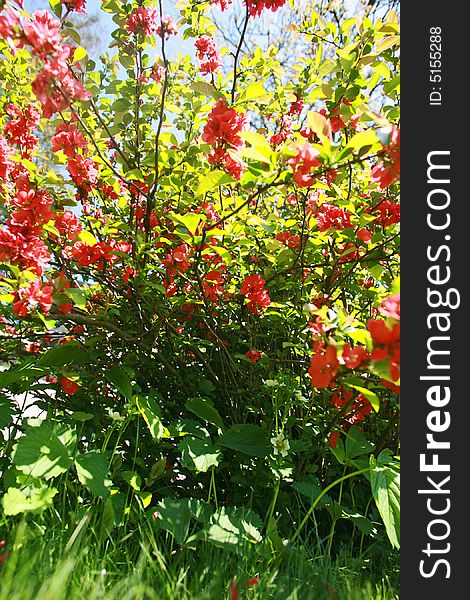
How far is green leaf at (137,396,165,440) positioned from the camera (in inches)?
60.3

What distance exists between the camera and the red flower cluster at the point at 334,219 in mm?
1792

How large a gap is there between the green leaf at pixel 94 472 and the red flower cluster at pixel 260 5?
1.26 metres

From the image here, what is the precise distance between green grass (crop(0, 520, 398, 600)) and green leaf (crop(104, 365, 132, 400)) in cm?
38

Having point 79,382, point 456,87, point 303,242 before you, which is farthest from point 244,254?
point 456,87

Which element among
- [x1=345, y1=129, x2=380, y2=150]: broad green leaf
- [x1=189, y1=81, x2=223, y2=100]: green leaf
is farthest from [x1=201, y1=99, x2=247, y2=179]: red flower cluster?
[x1=345, y1=129, x2=380, y2=150]: broad green leaf

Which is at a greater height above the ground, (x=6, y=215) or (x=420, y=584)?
(x=6, y=215)

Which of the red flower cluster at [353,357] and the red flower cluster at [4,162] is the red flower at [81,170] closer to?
the red flower cluster at [4,162]

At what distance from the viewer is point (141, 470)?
5.78 feet

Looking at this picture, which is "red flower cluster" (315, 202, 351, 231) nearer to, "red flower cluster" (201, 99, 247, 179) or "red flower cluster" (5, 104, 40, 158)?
"red flower cluster" (201, 99, 247, 179)

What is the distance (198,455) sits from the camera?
153cm

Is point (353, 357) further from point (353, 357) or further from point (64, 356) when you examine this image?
point (64, 356)

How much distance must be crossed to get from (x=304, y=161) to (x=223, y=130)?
387 mm

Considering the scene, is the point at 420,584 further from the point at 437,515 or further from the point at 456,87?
the point at 456,87

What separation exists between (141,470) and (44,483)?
438mm
